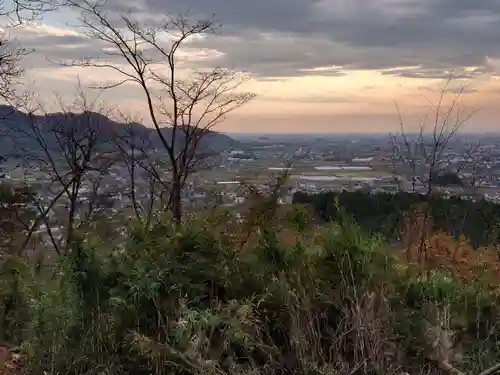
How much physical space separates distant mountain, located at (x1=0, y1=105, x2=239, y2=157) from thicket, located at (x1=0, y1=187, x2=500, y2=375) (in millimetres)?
8091

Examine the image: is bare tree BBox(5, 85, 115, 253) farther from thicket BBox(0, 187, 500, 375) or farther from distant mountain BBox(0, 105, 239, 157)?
thicket BBox(0, 187, 500, 375)

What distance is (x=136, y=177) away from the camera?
13.9 metres

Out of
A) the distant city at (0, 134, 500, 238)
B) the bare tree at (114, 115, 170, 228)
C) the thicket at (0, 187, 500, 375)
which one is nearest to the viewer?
the thicket at (0, 187, 500, 375)

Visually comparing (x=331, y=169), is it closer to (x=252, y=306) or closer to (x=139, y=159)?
(x=139, y=159)

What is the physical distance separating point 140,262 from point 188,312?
1.77ft

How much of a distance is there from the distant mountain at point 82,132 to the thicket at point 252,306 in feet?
26.5

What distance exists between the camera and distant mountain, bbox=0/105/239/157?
41.8 feet

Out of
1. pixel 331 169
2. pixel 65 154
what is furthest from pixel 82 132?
pixel 331 169

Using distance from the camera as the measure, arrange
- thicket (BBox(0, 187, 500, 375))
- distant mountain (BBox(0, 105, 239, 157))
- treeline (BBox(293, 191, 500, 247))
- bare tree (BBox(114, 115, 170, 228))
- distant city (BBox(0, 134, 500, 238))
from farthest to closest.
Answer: bare tree (BBox(114, 115, 170, 228))
distant mountain (BBox(0, 105, 239, 157))
distant city (BBox(0, 134, 500, 238))
treeline (BBox(293, 191, 500, 247))
thicket (BBox(0, 187, 500, 375))

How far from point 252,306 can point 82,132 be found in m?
9.54

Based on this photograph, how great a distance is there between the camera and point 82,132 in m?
12.9

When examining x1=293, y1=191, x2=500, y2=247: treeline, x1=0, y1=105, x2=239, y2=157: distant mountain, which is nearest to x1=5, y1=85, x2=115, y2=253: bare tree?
x1=0, y1=105, x2=239, y2=157: distant mountain

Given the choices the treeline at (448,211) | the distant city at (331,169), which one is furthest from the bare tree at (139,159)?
the treeline at (448,211)

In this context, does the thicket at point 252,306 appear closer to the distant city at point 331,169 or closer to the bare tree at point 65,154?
the distant city at point 331,169
